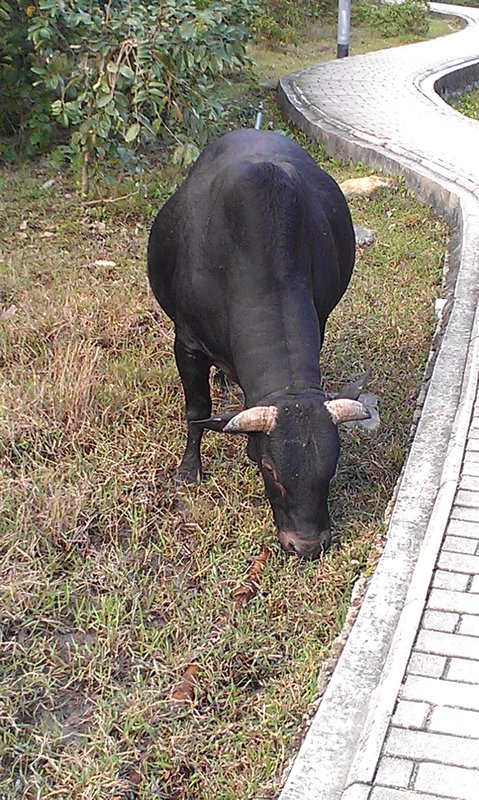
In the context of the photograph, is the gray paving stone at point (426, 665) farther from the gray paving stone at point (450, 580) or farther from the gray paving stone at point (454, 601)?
the gray paving stone at point (450, 580)

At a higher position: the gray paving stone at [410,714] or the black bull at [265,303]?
the black bull at [265,303]

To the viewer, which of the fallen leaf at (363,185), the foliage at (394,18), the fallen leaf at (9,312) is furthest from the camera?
the foliage at (394,18)

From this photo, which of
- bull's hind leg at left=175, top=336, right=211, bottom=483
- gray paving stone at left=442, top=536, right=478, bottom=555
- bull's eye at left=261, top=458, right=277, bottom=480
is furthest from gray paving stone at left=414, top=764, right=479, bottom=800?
bull's hind leg at left=175, top=336, right=211, bottom=483

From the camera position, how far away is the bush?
6.59 m

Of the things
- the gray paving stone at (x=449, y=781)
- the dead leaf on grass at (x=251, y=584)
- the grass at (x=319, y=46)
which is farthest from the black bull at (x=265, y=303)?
the grass at (x=319, y=46)

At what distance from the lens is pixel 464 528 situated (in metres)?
3.62

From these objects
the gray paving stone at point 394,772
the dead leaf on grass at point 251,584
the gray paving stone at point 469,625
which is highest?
the gray paving stone at point 394,772

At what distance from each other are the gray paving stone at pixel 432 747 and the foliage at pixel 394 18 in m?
16.5

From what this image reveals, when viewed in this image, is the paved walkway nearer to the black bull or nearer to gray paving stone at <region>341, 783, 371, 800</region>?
gray paving stone at <region>341, 783, 371, 800</region>

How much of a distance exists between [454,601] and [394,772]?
0.78 m

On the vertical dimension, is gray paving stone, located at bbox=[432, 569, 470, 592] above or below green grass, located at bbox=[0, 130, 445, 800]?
above

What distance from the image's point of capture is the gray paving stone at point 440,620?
3.13 meters

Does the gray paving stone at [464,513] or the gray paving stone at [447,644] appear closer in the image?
the gray paving stone at [447,644]

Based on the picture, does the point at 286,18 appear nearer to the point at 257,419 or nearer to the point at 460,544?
the point at 257,419
